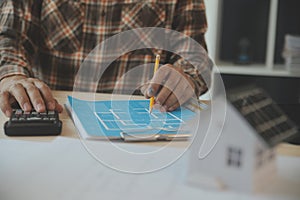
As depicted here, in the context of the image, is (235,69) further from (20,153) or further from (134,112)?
(20,153)

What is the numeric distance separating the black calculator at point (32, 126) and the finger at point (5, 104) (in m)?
0.06

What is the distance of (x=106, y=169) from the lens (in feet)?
1.61

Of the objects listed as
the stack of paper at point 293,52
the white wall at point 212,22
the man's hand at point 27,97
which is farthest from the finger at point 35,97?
the stack of paper at point 293,52

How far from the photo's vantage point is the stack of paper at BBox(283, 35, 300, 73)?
6.52ft

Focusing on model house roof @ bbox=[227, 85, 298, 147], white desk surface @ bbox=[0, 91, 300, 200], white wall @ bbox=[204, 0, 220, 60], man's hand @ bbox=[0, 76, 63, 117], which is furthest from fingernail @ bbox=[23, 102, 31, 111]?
white wall @ bbox=[204, 0, 220, 60]

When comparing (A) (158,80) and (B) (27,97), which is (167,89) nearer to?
(A) (158,80)

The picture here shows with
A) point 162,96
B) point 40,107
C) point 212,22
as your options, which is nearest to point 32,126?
point 40,107

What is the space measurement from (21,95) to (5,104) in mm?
29

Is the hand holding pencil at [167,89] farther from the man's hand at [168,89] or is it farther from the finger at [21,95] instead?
the finger at [21,95]

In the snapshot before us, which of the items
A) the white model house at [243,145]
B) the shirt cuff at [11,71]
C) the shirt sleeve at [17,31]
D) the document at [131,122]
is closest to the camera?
the white model house at [243,145]

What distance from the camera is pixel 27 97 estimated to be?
737 millimetres

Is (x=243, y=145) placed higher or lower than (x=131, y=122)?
higher

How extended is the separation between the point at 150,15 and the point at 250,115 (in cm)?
83

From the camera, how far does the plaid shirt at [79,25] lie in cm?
109
